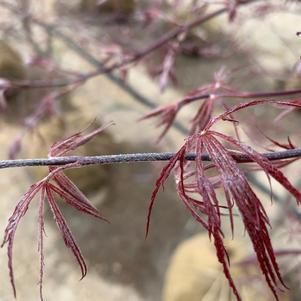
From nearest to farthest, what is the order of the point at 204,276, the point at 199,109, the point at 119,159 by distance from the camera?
the point at 119,159 < the point at 199,109 < the point at 204,276

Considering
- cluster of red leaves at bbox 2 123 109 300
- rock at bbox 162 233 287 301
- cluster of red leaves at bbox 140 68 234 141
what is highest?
A: cluster of red leaves at bbox 140 68 234 141

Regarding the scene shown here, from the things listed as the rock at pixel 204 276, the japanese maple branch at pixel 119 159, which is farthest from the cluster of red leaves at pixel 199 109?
the rock at pixel 204 276

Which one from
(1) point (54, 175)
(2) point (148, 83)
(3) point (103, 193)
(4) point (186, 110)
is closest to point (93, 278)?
(3) point (103, 193)

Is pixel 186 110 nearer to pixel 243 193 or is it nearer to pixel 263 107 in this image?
pixel 263 107

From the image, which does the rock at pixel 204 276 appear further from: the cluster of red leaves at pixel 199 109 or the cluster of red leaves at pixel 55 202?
the cluster of red leaves at pixel 55 202

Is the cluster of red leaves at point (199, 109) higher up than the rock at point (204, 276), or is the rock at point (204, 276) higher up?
the cluster of red leaves at point (199, 109)

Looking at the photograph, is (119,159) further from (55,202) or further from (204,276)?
(204,276)

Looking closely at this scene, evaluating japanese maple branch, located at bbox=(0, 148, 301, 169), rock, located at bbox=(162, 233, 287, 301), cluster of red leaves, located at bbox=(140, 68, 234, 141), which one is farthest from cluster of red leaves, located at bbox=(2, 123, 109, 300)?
rock, located at bbox=(162, 233, 287, 301)

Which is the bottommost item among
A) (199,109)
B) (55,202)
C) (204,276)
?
(204,276)

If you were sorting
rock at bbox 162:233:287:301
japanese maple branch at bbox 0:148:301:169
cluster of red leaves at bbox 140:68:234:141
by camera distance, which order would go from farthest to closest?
1. rock at bbox 162:233:287:301
2. cluster of red leaves at bbox 140:68:234:141
3. japanese maple branch at bbox 0:148:301:169

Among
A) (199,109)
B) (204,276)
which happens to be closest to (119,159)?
(199,109)

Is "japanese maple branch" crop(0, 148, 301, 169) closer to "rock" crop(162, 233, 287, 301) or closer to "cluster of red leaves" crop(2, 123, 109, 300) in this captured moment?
"cluster of red leaves" crop(2, 123, 109, 300)
